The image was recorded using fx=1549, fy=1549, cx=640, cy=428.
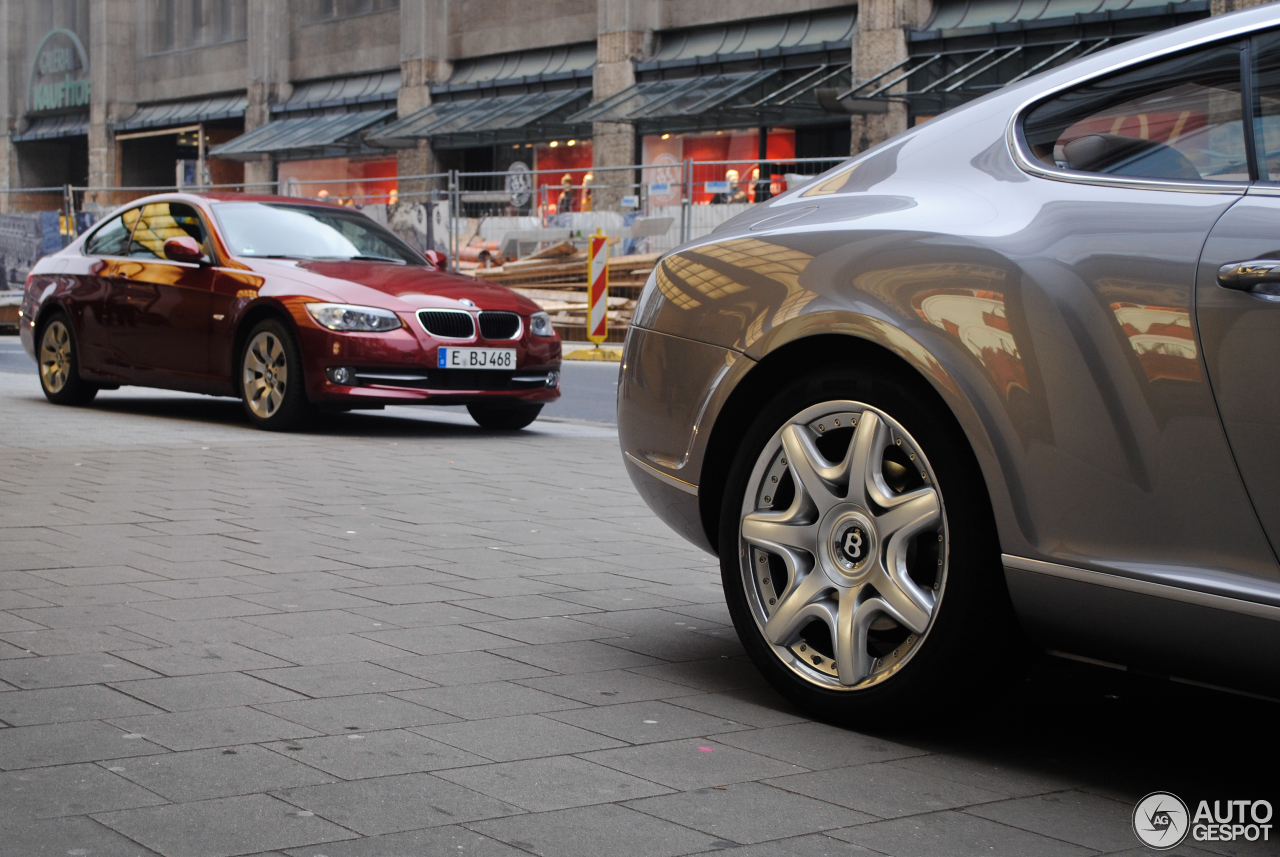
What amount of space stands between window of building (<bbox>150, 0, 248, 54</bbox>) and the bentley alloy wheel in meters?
42.6

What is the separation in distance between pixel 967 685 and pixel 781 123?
88.6ft

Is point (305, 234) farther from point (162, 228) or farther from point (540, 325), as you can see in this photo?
point (540, 325)

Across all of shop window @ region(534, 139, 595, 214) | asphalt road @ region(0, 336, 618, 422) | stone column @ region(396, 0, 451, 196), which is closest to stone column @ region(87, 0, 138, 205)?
stone column @ region(396, 0, 451, 196)

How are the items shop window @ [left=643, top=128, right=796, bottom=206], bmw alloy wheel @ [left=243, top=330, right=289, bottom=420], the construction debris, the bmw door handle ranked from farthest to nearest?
1. the construction debris
2. shop window @ [left=643, top=128, right=796, bottom=206]
3. bmw alloy wheel @ [left=243, top=330, right=289, bottom=420]
4. the bmw door handle

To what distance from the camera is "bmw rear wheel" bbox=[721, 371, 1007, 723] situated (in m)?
3.08

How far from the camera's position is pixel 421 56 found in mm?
37031

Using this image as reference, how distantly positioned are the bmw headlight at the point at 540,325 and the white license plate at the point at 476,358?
27 centimetres

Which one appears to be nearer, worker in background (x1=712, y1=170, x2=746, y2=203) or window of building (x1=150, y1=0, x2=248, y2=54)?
worker in background (x1=712, y1=170, x2=746, y2=203)

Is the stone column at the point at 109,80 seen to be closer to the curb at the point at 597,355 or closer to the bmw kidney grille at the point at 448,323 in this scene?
the curb at the point at 597,355

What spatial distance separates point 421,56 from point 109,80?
15349mm

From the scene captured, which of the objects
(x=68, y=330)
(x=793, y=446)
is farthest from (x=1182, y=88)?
(x=68, y=330)

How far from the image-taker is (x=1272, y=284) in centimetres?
263

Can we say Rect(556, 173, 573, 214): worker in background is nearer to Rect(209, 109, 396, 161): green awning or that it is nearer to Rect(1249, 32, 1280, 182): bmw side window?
Rect(209, 109, 396, 161): green awning

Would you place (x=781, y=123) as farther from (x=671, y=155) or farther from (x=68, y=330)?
(x=68, y=330)
